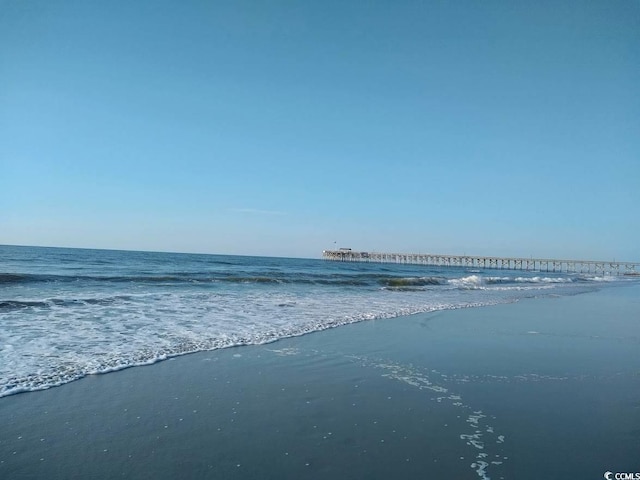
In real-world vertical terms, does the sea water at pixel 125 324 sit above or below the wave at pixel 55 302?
below

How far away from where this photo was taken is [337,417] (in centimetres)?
474

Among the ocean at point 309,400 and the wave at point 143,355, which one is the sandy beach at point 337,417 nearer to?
the ocean at point 309,400

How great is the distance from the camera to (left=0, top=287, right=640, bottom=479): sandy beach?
12.1ft

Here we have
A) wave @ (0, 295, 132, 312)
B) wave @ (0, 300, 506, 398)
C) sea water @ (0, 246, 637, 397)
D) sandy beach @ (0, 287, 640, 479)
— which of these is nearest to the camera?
sandy beach @ (0, 287, 640, 479)

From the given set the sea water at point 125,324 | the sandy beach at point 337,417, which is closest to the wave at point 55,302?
the sea water at point 125,324

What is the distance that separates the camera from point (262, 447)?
157 inches

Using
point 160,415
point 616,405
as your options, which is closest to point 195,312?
point 160,415

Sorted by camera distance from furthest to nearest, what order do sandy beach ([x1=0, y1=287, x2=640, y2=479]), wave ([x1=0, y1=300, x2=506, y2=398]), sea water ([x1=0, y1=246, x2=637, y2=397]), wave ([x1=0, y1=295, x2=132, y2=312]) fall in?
wave ([x1=0, y1=295, x2=132, y2=312]) → sea water ([x1=0, y1=246, x2=637, y2=397]) → wave ([x1=0, y1=300, x2=506, y2=398]) → sandy beach ([x1=0, y1=287, x2=640, y2=479])

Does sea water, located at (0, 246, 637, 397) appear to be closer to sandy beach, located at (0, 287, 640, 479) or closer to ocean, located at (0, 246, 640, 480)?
ocean, located at (0, 246, 640, 480)

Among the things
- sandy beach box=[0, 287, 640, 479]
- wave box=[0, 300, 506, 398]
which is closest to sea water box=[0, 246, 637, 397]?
wave box=[0, 300, 506, 398]

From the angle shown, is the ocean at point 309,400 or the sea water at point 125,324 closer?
the ocean at point 309,400

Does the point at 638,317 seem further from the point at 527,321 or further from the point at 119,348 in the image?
the point at 119,348

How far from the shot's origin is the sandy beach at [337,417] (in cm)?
368

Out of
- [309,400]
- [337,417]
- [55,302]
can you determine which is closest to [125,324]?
[55,302]
